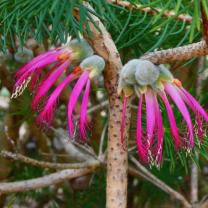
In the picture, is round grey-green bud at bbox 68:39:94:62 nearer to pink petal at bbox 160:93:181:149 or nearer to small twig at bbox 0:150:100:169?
pink petal at bbox 160:93:181:149

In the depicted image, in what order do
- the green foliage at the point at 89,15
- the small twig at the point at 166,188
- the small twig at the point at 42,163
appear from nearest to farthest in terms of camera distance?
the green foliage at the point at 89,15, the small twig at the point at 42,163, the small twig at the point at 166,188

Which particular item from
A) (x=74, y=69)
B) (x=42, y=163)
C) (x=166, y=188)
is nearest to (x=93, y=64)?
(x=74, y=69)

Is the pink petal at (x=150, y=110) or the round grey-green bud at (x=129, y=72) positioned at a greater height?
the round grey-green bud at (x=129, y=72)

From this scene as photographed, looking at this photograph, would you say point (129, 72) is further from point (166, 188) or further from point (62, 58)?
point (166, 188)

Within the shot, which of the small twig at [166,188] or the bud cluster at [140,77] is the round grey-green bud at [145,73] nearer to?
the bud cluster at [140,77]

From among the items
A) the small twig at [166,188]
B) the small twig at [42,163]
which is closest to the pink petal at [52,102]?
the small twig at [42,163]

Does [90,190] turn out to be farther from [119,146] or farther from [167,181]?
[119,146]
